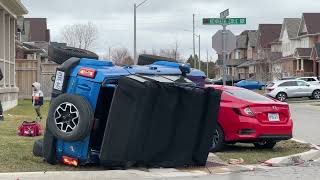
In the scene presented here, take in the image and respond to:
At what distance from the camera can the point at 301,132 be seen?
733 inches

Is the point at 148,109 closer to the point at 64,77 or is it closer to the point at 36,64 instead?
the point at 64,77

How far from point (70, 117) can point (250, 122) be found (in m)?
4.49

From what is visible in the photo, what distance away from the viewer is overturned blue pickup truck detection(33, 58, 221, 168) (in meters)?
9.12

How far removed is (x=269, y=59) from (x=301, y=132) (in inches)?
2782

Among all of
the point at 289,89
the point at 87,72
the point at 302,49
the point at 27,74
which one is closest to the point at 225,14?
the point at 87,72

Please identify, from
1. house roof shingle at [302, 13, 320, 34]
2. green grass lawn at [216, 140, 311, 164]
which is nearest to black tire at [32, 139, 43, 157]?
green grass lawn at [216, 140, 311, 164]

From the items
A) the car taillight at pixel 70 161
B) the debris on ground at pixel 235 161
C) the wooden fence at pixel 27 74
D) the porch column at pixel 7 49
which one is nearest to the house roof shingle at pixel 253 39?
the wooden fence at pixel 27 74

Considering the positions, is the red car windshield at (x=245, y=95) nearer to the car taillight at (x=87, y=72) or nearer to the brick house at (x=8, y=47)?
the car taillight at (x=87, y=72)

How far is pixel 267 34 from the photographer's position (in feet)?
315

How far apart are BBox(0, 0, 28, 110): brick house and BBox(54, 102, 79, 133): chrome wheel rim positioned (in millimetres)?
14691

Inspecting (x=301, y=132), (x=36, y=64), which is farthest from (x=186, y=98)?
(x=36, y=64)

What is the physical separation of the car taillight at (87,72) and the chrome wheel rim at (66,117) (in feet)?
1.67

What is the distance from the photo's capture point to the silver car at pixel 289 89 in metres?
42.8

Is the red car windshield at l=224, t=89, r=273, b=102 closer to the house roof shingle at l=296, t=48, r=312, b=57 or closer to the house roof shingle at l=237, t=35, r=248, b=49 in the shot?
the house roof shingle at l=296, t=48, r=312, b=57
